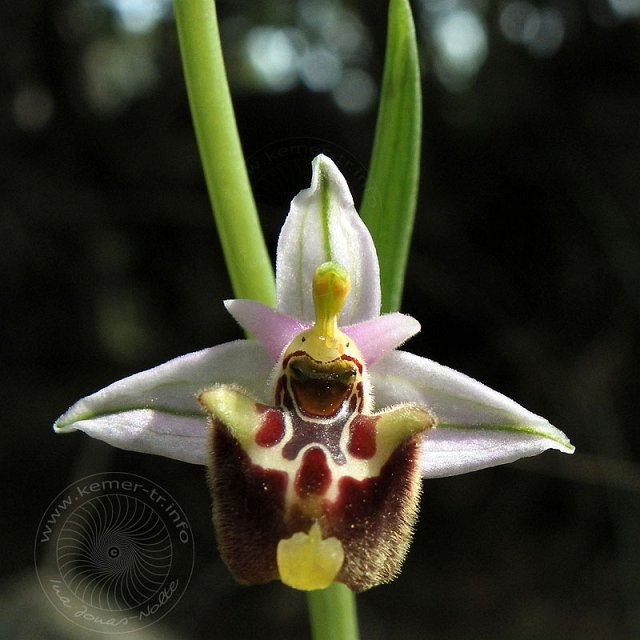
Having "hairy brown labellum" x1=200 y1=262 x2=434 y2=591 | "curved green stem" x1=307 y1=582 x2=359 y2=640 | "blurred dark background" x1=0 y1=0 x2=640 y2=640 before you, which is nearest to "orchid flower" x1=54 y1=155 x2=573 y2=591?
"hairy brown labellum" x1=200 y1=262 x2=434 y2=591

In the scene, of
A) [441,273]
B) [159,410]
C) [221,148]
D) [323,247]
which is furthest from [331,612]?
[441,273]

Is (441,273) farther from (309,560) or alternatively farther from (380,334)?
(309,560)

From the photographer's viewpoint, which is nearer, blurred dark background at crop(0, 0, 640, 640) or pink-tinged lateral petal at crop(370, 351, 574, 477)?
pink-tinged lateral petal at crop(370, 351, 574, 477)

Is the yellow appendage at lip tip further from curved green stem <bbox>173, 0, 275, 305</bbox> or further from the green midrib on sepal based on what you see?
curved green stem <bbox>173, 0, 275, 305</bbox>

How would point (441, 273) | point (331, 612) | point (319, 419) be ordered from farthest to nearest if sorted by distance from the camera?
point (441, 273) < point (331, 612) < point (319, 419)

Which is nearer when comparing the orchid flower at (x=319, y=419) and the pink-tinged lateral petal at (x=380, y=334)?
the orchid flower at (x=319, y=419)

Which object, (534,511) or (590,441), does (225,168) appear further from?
(534,511)

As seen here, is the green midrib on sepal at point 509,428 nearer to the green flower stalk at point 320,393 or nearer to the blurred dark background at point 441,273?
the green flower stalk at point 320,393

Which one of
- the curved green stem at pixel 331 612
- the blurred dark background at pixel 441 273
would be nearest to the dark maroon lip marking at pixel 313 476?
the curved green stem at pixel 331 612
